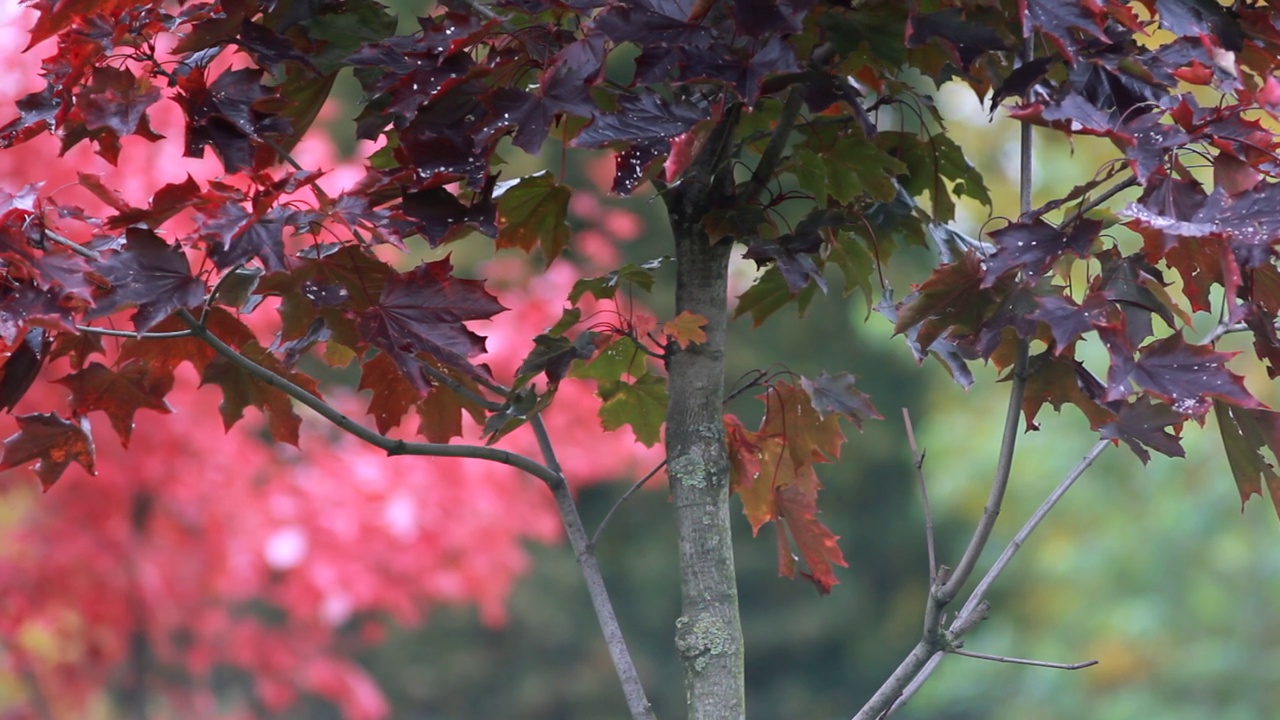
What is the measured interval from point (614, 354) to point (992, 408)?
16.8 ft

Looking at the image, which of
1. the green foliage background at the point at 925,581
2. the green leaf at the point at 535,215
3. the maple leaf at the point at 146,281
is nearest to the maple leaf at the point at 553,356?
the green leaf at the point at 535,215

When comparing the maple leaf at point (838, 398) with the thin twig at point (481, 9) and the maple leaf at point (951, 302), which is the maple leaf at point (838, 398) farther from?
the thin twig at point (481, 9)

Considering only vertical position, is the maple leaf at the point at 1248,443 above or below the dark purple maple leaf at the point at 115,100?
below

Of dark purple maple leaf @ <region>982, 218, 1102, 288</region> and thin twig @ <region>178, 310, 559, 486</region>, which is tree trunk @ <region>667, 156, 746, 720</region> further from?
dark purple maple leaf @ <region>982, 218, 1102, 288</region>

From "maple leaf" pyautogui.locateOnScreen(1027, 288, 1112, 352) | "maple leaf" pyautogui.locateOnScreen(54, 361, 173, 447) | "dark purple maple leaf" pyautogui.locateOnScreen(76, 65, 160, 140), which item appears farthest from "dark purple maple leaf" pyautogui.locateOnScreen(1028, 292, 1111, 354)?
"maple leaf" pyautogui.locateOnScreen(54, 361, 173, 447)

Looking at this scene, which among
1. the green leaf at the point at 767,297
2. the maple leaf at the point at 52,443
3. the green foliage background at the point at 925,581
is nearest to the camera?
the maple leaf at the point at 52,443

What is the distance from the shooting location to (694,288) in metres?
1.22

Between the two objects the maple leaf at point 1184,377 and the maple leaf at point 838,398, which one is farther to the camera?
the maple leaf at point 838,398

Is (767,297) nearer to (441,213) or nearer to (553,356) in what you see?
(553,356)

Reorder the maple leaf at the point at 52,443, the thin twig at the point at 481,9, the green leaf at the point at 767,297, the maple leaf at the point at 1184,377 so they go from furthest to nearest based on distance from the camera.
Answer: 1. the green leaf at the point at 767,297
2. the maple leaf at the point at 52,443
3. the thin twig at the point at 481,9
4. the maple leaf at the point at 1184,377

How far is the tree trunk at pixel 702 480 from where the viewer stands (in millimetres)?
1187

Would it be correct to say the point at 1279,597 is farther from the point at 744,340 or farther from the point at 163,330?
the point at 163,330

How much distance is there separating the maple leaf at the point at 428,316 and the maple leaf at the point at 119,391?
371 millimetres

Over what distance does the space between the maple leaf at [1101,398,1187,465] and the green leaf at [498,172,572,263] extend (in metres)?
0.56
